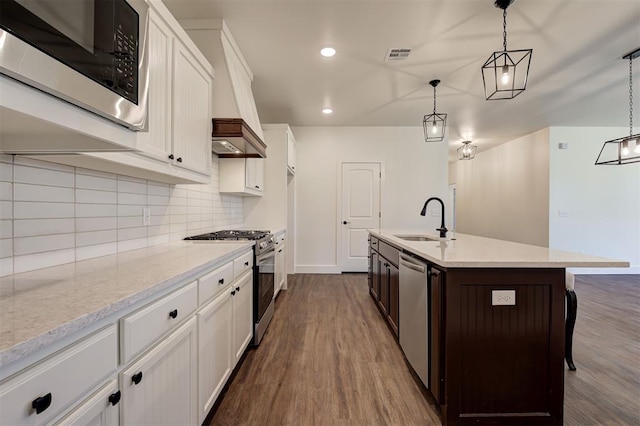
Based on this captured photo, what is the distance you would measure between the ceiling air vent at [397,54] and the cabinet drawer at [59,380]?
3.12 meters

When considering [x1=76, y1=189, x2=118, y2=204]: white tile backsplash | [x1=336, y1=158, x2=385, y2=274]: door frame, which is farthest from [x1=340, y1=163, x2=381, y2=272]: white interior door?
[x1=76, y1=189, x2=118, y2=204]: white tile backsplash

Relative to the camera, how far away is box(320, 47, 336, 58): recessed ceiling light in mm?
2836

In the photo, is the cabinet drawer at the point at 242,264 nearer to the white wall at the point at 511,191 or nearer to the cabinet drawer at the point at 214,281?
the cabinet drawer at the point at 214,281

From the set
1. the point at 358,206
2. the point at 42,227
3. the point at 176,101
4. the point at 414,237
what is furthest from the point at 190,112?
the point at 358,206

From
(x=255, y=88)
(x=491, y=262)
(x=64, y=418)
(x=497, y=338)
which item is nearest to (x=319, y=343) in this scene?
(x=497, y=338)

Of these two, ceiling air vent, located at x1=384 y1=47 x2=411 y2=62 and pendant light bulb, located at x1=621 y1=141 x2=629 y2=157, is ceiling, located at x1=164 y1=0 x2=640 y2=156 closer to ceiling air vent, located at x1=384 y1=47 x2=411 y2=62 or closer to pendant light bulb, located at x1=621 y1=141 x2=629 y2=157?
ceiling air vent, located at x1=384 y1=47 x2=411 y2=62

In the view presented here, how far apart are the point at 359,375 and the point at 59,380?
1.82 meters

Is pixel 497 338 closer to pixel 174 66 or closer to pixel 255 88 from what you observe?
pixel 174 66

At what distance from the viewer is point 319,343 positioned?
99.7 inches

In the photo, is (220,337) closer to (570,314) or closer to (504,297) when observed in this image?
(504,297)

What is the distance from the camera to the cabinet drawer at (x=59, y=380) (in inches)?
21.5

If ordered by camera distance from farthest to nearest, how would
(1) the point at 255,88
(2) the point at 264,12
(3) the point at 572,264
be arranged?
(1) the point at 255,88, (2) the point at 264,12, (3) the point at 572,264

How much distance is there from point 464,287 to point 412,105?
11.7ft

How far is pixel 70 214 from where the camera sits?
135 centimetres
